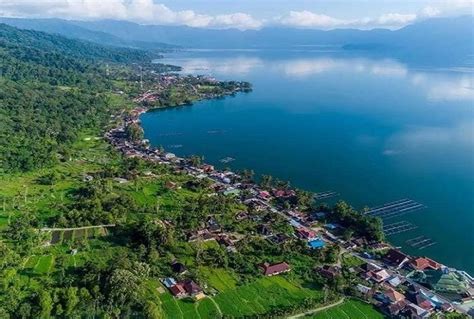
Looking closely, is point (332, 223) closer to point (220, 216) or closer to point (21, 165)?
point (220, 216)

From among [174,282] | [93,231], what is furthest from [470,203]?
[93,231]

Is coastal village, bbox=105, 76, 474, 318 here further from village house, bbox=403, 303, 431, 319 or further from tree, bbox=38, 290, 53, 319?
tree, bbox=38, 290, 53, 319

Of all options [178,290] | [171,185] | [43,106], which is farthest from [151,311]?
[43,106]

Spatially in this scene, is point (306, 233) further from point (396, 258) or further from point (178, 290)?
point (178, 290)

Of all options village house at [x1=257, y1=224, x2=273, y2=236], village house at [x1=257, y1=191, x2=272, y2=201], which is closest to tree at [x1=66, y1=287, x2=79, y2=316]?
village house at [x1=257, y1=224, x2=273, y2=236]

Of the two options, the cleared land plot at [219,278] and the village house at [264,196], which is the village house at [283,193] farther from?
the cleared land plot at [219,278]

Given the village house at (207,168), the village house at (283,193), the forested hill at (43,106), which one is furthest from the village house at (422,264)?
the forested hill at (43,106)
